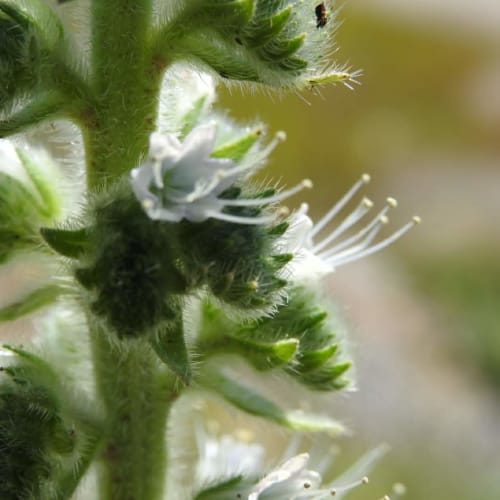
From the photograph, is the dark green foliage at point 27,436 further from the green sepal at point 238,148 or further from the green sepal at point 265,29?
the green sepal at point 265,29

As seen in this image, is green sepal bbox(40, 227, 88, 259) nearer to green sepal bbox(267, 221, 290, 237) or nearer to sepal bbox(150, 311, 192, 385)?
sepal bbox(150, 311, 192, 385)

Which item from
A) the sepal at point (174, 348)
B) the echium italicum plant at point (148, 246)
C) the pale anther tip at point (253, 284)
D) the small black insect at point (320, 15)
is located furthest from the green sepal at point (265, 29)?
the sepal at point (174, 348)

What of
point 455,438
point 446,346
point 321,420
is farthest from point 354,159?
point 321,420

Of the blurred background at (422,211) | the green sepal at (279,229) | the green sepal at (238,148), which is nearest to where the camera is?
the green sepal at (279,229)

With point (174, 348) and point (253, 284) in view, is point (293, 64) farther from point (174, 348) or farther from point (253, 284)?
point (174, 348)

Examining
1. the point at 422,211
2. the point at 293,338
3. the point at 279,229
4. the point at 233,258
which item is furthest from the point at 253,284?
the point at 422,211
